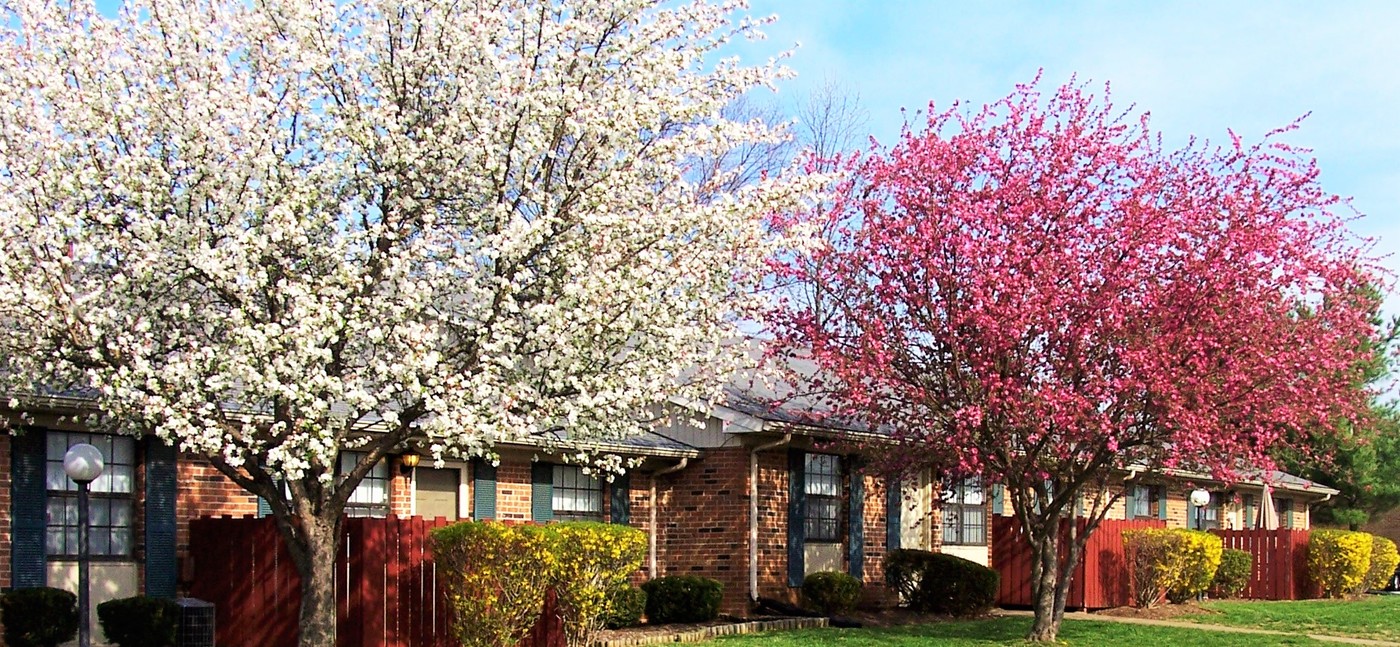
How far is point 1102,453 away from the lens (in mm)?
15852

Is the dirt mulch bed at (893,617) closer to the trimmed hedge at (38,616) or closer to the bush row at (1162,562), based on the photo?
the bush row at (1162,562)

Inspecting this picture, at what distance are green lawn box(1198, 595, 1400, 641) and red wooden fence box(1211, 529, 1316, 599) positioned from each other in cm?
85

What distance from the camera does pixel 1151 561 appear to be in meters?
22.1

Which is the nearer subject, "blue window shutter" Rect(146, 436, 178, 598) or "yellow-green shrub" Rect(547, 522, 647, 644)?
"blue window shutter" Rect(146, 436, 178, 598)

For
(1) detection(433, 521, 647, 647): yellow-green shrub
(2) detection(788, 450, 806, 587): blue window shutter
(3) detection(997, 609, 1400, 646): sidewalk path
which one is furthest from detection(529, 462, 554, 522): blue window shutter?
(3) detection(997, 609, 1400, 646): sidewalk path

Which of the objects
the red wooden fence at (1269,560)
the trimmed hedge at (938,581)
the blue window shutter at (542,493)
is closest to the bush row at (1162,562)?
the trimmed hedge at (938,581)

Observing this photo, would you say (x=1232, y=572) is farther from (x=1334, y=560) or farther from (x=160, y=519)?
(x=160, y=519)

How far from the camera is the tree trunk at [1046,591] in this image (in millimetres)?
16453

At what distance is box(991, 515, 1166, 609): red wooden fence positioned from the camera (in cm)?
2192

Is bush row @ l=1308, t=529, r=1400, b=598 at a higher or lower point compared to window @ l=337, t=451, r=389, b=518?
lower

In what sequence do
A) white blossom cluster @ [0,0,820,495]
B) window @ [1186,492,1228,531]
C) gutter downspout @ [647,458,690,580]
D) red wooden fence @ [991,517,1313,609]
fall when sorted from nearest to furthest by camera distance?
white blossom cluster @ [0,0,820,495], gutter downspout @ [647,458,690,580], red wooden fence @ [991,517,1313,609], window @ [1186,492,1228,531]

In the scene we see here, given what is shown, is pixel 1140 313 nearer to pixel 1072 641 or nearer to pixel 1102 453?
pixel 1102 453

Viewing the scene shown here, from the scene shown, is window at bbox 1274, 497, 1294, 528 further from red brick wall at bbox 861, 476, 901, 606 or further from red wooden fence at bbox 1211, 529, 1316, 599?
red brick wall at bbox 861, 476, 901, 606

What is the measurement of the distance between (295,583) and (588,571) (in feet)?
8.75
